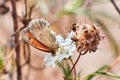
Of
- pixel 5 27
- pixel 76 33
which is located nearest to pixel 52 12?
pixel 5 27

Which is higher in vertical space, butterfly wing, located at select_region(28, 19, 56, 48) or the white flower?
butterfly wing, located at select_region(28, 19, 56, 48)

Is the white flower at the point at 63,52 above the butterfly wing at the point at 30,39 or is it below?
below

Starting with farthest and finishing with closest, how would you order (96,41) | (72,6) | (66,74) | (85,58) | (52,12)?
(85,58) → (52,12) → (72,6) → (66,74) → (96,41)

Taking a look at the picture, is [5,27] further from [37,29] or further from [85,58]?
[37,29]

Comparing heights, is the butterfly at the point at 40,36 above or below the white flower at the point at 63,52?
above

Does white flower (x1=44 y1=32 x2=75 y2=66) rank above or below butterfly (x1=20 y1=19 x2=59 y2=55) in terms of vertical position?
below

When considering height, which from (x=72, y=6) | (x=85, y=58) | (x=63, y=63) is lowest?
(x=85, y=58)
